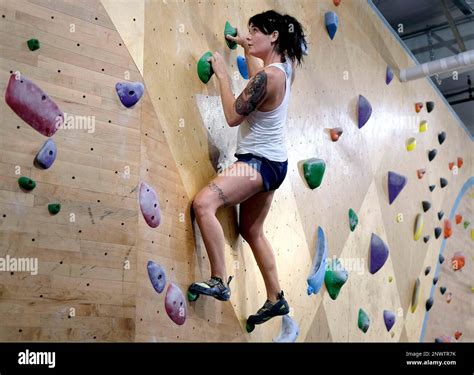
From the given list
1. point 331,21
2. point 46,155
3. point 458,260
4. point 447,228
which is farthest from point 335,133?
point 458,260

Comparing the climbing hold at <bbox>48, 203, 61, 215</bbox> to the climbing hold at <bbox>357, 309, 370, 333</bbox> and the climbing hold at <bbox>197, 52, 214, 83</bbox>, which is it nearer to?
the climbing hold at <bbox>197, 52, 214, 83</bbox>

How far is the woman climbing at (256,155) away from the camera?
3.16 m

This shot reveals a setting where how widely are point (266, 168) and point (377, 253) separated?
1913mm

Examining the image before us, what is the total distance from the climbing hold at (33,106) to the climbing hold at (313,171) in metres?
1.73

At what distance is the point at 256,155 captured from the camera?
3.30 metres

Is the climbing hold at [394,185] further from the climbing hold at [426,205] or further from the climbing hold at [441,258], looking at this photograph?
the climbing hold at [441,258]

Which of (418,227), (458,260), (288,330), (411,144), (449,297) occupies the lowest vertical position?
(288,330)

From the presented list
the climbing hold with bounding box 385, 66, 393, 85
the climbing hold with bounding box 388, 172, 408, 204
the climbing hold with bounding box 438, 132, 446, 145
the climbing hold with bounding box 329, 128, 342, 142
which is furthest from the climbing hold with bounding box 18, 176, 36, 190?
the climbing hold with bounding box 438, 132, 446, 145

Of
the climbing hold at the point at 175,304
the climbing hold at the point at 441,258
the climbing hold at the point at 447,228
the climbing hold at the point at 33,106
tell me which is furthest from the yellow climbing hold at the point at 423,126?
the climbing hold at the point at 33,106

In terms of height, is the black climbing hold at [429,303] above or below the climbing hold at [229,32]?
below

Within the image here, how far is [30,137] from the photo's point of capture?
2.71 metres

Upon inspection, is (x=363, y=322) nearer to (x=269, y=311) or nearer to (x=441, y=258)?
(x=269, y=311)

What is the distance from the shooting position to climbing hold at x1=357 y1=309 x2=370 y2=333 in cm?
464
